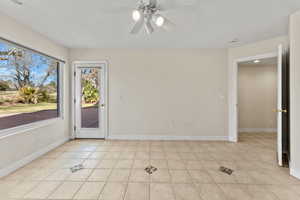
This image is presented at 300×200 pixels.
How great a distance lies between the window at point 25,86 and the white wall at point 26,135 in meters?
0.16


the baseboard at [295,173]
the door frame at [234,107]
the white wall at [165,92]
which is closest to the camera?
the baseboard at [295,173]

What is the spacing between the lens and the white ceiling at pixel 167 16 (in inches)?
77.7

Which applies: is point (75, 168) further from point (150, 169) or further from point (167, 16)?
point (167, 16)

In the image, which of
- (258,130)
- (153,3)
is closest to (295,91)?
(153,3)

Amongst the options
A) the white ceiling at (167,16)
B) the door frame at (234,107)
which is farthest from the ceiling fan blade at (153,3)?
the door frame at (234,107)

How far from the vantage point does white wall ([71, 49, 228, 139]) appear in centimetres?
387

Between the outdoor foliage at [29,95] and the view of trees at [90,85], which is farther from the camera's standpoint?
the view of trees at [90,85]

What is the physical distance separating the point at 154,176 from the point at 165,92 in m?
2.23

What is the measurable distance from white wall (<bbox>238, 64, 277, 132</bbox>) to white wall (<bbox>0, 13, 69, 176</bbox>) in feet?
17.5

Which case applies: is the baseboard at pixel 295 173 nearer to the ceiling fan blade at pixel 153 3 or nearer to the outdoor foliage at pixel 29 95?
the ceiling fan blade at pixel 153 3

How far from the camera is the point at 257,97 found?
477 cm

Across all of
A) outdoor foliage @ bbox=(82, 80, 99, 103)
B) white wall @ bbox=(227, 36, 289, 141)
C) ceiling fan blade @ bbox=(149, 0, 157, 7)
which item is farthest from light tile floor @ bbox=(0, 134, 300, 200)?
ceiling fan blade @ bbox=(149, 0, 157, 7)

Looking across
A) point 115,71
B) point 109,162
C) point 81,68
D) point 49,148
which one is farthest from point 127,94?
point 49,148

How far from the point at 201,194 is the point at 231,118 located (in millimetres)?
2596
